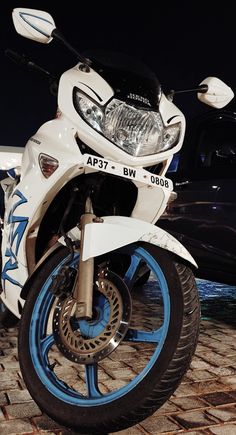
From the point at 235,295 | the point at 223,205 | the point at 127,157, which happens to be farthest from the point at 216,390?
the point at 235,295

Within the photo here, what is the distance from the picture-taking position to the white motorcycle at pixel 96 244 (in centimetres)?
183

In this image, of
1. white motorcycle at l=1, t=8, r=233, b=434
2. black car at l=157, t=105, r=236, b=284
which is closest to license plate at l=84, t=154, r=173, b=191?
white motorcycle at l=1, t=8, r=233, b=434

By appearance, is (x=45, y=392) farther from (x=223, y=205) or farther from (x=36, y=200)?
(x=223, y=205)

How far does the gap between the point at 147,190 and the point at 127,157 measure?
218 millimetres

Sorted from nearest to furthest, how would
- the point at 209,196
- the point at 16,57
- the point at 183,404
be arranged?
the point at 183,404 → the point at 16,57 → the point at 209,196

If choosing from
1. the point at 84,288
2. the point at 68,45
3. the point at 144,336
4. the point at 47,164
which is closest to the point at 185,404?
the point at 144,336

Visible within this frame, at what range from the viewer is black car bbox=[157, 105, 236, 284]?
401cm

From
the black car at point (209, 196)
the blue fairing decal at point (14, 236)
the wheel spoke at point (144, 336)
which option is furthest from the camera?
the black car at point (209, 196)

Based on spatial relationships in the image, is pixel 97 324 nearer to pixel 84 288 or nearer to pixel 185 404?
pixel 84 288

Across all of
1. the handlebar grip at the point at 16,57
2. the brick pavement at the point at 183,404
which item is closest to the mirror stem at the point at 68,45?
the handlebar grip at the point at 16,57

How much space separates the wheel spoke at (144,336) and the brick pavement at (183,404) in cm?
38

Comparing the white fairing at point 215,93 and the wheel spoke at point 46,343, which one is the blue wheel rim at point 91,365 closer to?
the wheel spoke at point 46,343

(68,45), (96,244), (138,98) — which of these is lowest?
(96,244)

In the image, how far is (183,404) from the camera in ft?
7.63
